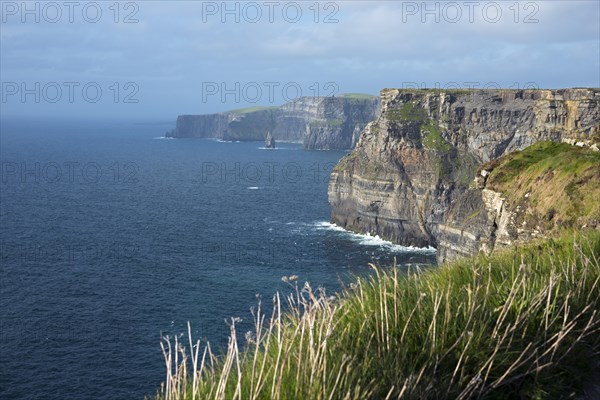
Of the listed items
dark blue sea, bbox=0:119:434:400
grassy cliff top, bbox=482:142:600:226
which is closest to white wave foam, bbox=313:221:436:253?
dark blue sea, bbox=0:119:434:400

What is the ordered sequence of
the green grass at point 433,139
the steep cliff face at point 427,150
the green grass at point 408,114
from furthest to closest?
the green grass at point 408,114 → the green grass at point 433,139 → the steep cliff face at point 427,150

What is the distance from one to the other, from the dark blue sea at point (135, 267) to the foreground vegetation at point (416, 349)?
3.27 meters

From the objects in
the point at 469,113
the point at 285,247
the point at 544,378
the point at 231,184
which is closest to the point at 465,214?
the point at 285,247

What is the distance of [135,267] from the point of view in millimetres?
81375

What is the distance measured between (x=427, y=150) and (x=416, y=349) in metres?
107

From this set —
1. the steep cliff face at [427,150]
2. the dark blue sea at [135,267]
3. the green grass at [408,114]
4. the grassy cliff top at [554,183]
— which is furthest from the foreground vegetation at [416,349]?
the green grass at [408,114]

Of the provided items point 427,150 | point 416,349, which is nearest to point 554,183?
point 416,349

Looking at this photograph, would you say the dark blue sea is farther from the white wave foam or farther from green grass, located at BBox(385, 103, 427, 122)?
green grass, located at BBox(385, 103, 427, 122)

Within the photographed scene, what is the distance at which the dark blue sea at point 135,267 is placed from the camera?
51.3m

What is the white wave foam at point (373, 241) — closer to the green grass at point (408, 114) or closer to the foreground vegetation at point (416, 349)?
the green grass at point (408, 114)

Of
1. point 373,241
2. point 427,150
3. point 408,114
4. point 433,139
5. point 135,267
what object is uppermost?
point 408,114

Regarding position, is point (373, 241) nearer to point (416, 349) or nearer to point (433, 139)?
point (433, 139)

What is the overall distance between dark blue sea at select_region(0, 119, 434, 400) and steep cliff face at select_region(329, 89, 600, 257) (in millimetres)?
5804

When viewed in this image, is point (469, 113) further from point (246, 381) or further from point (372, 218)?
point (246, 381)
